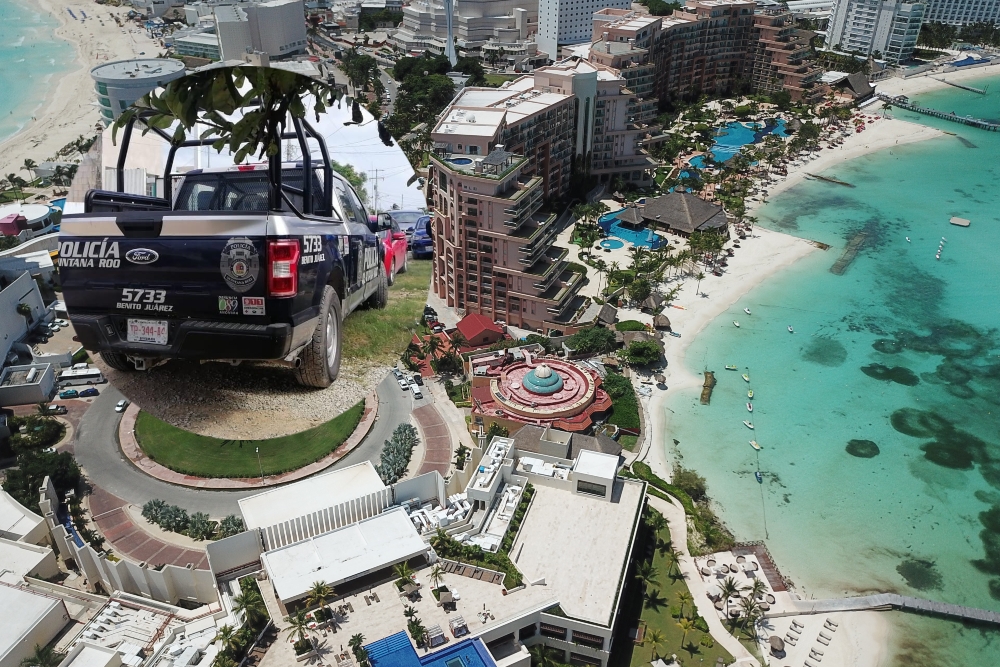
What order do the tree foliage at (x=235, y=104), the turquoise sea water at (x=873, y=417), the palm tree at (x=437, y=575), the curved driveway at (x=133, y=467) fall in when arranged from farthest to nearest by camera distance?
the curved driveway at (x=133, y=467), the turquoise sea water at (x=873, y=417), the palm tree at (x=437, y=575), the tree foliage at (x=235, y=104)

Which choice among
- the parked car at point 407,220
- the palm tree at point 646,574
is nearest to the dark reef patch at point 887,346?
the palm tree at point 646,574

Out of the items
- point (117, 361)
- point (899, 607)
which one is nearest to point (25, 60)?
point (899, 607)

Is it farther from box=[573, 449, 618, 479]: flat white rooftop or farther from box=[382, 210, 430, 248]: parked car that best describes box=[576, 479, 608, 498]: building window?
box=[382, 210, 430, 248]: parked car

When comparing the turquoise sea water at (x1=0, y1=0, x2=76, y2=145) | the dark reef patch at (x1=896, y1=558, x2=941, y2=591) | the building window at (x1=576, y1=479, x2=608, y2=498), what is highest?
the turquoise sea water at (x1=0, y1=0, x2=76, y2=145)

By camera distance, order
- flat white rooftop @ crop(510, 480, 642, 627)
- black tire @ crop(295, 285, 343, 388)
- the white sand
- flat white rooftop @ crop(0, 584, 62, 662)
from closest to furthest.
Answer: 1. black tire @ crop(295, 285, 343, 388)
2. flat white rooftop @ crop(0, 584, 62, 662)
3. flat white rooftop @ crop(510, 480, 642, 627)
4. the white sand

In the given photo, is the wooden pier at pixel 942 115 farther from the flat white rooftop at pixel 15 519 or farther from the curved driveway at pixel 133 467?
the flat white rooftop at pixel 15 519

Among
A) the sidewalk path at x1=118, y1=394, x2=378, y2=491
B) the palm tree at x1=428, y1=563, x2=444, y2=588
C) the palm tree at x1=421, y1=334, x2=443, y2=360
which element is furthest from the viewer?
the palm tree at x1=421, y1=334, x2=443, y2=360

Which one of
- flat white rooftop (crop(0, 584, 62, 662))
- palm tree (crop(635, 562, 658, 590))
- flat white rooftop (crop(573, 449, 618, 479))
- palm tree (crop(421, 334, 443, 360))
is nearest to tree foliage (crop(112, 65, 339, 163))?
flat white rooftop (crop(0, 584, 62, 662))

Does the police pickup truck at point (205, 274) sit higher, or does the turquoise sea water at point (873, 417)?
the police pickup truck at point (205, 274)
